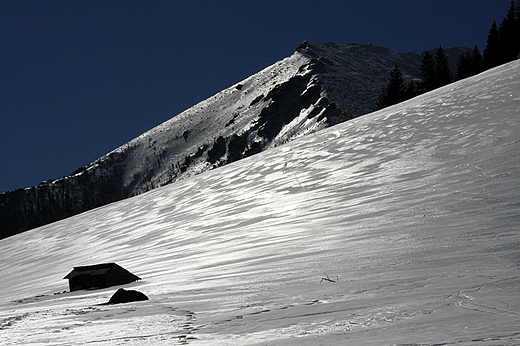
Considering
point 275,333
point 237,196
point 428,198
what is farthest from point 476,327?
point 237,196

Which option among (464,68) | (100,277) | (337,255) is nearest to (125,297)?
(337,255)

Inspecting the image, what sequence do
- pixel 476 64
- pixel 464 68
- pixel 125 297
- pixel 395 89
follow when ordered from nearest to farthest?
1. pixel 125 297
2. pixel 395 89
3. pixel 476 64
4. pixel 464 68

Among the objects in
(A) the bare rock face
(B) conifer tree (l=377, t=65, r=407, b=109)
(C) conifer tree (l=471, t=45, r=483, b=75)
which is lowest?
(A) the bare rock face

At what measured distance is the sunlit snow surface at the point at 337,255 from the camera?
143 inches

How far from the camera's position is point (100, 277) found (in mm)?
9438

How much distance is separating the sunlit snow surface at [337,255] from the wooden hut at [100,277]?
532 millimetres

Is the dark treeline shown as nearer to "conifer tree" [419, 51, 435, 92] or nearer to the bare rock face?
"conifer tree" [419, 51, 435, 92]

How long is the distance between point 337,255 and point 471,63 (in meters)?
71.5

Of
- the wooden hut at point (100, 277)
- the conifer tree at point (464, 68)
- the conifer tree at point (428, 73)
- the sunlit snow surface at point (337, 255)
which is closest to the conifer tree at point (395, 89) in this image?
the conifer tree at point (428, 73)

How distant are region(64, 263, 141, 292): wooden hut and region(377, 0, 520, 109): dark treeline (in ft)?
185

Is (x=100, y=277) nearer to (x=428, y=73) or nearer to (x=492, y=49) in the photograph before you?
(x=428, y=73)

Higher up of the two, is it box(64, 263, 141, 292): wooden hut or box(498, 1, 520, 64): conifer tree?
box(498, 1, 520, 64): conifer tree

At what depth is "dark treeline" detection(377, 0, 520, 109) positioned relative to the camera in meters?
61.7

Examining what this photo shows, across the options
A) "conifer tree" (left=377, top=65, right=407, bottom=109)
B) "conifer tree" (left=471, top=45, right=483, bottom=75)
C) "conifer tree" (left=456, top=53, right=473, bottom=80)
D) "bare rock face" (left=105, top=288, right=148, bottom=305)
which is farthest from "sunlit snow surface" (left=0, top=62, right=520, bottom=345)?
"conifer tree" (left=456, top=53, right=473, bottom=80)
